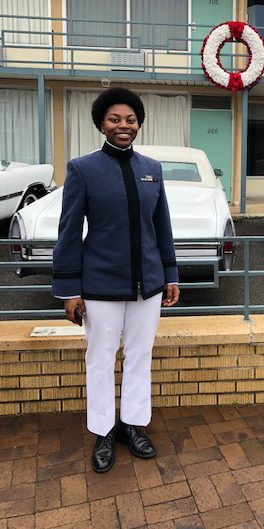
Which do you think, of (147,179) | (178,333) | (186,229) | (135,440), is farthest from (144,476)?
(186,229)

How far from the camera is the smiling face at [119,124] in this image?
223 centimetres

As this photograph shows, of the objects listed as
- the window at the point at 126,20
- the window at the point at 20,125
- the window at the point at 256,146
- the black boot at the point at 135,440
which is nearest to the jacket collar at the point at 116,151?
the black boot at the point at 135,440

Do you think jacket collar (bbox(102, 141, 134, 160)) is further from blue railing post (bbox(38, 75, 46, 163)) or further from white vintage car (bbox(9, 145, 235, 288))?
blue railing post (bbox(38, 75, 46, 163))

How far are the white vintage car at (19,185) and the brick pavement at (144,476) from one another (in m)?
4.07

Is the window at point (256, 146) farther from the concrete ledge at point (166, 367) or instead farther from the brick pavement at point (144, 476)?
the brick pavement at point (144, 476)

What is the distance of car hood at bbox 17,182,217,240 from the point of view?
3844mm

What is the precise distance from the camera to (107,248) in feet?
7.41

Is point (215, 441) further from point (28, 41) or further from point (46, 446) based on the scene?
point (28, 41)

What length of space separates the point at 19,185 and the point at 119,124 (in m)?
4.84

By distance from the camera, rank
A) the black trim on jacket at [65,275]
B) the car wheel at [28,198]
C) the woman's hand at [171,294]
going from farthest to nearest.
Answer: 1. the car wheel at [28,198]
2. the woman's hand at [171,294]
3. the black trim on jacket at [65,275]

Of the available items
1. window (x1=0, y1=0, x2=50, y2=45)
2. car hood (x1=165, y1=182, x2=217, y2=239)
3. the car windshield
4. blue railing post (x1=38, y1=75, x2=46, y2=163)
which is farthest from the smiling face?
window (x1=0, y1=0, x2=50, y2=45)

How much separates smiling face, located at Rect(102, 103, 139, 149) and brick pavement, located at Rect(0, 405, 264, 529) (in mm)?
1607

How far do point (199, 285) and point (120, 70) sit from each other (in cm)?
885

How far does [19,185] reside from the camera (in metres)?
6.80
